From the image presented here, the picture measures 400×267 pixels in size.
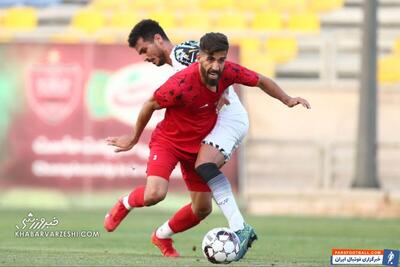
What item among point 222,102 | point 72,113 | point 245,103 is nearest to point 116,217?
point 222,102

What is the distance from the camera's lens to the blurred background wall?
2058 cm

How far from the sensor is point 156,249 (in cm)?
1343

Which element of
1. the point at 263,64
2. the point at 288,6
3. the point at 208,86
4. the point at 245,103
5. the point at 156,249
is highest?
the point at 208,86

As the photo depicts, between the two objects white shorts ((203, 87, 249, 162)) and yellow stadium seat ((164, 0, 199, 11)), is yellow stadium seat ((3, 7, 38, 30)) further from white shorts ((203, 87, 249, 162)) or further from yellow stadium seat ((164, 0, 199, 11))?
white shorts ((203, 87, 249, 162))

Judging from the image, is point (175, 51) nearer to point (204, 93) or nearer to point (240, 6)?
point (204, 93)

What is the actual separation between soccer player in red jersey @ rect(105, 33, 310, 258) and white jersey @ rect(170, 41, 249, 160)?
105 mm

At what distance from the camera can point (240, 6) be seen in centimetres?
2472

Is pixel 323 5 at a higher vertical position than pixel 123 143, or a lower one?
higher

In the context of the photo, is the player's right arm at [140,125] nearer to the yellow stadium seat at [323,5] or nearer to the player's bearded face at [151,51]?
the player's bearded face at [151,51]

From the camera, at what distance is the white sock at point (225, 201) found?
10.7 metres

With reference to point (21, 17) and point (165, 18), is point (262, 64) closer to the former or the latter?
point (165, 18)

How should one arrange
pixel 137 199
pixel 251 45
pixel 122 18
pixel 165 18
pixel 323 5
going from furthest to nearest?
1. pixel 323 5
2. pixel 122 18
3. pixel 165 18
4. pixel 251 45
5. pixel 137 199

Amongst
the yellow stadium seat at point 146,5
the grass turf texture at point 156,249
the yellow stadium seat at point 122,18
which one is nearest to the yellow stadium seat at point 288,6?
the yellow stadium seat at point 146,5

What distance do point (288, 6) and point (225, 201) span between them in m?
14.3
